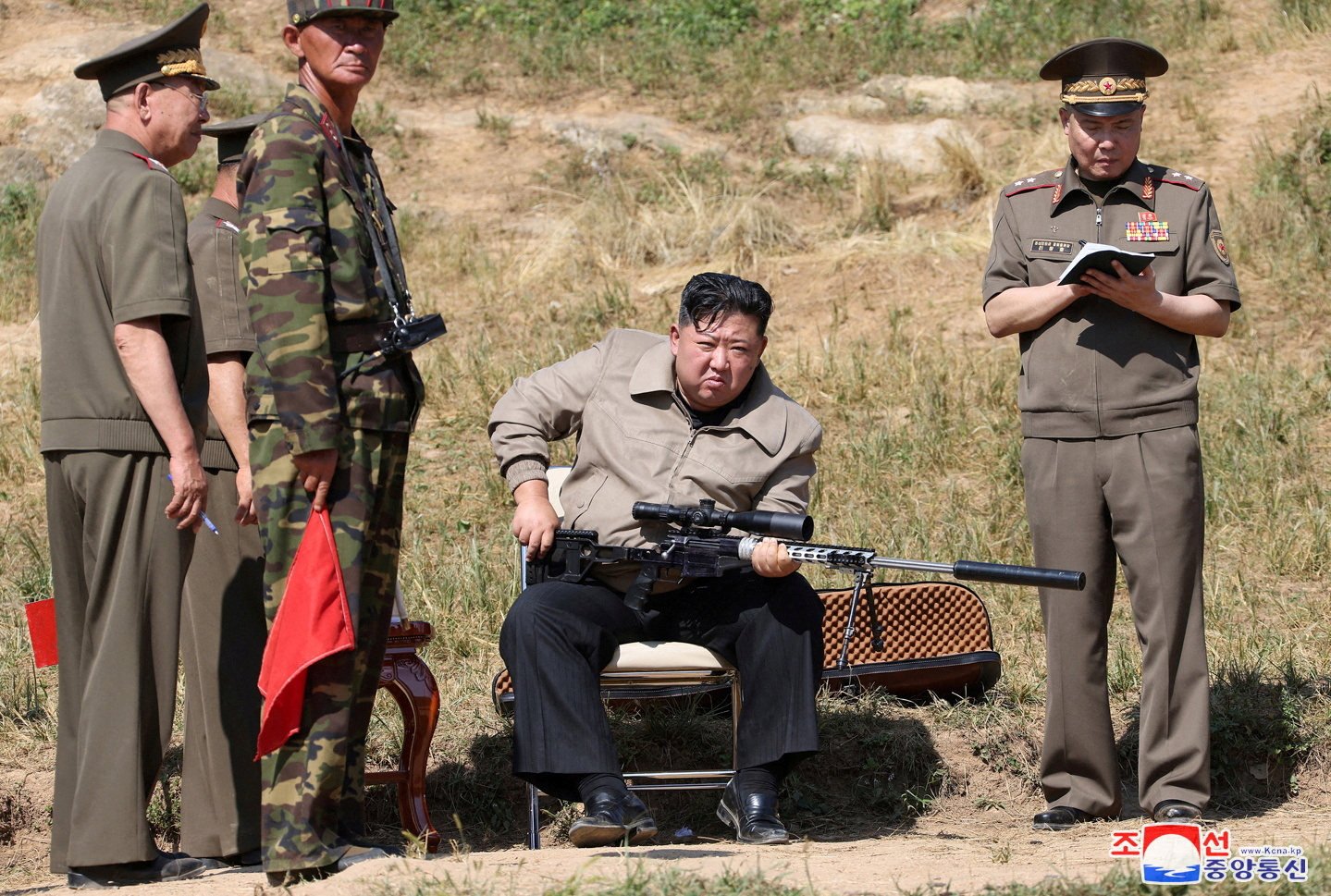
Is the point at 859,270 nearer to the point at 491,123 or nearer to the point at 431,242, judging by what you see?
the point at 431,242

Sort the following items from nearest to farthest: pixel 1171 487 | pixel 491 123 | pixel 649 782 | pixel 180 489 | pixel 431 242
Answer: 1. pixel 180 489
2. pixel 1171 487
3. pixel 649 782
4. pixel 431 242
5. pixel 491 123

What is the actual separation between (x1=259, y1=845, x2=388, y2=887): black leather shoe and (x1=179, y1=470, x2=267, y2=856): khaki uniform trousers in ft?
2.50

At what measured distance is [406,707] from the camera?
16.8ft

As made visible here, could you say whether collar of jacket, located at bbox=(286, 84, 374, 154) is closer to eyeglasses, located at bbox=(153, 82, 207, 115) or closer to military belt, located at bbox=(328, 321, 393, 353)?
military belt, located at bbox=(328, 321, 393, 353)

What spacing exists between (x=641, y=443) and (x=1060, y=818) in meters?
1.86

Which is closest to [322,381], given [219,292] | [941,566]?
[219,292]

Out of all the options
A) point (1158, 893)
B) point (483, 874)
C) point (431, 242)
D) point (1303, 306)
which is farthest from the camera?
point (431, 242)

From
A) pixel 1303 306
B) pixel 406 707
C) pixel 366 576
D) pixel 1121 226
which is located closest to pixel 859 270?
pixel 1303 306

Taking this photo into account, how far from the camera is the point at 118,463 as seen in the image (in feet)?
13.9

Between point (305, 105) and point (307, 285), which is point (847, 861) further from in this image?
point (305, 105)

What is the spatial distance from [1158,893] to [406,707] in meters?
2.57

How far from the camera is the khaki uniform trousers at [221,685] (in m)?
4.59

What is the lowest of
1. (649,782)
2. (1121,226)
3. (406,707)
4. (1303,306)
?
(649,782)

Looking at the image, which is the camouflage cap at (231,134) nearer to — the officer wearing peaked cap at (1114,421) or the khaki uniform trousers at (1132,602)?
the officer wearing peaked cap at (1114,421)
